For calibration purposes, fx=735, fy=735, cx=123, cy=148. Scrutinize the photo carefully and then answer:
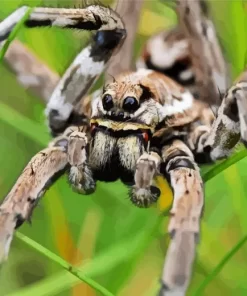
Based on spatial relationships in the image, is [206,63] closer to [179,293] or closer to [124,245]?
[124,245]

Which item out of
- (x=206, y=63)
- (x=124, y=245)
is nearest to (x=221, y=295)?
(x=124, y=245)

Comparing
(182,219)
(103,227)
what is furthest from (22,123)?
(182,219)

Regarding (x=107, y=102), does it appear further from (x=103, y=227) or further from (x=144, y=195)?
(x=103, y=227)

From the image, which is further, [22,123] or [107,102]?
[22,123]

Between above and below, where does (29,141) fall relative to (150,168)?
below

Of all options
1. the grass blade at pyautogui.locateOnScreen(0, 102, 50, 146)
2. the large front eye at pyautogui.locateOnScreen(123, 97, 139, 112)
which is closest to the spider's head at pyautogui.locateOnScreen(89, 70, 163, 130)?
the large front eye at pyautogui.locateOnScreen(123, 97, 139, 112)

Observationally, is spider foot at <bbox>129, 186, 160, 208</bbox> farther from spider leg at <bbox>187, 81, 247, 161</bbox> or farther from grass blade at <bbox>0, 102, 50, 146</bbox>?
grass blade at <bbox>0, 102, 50, 146</bbox>
